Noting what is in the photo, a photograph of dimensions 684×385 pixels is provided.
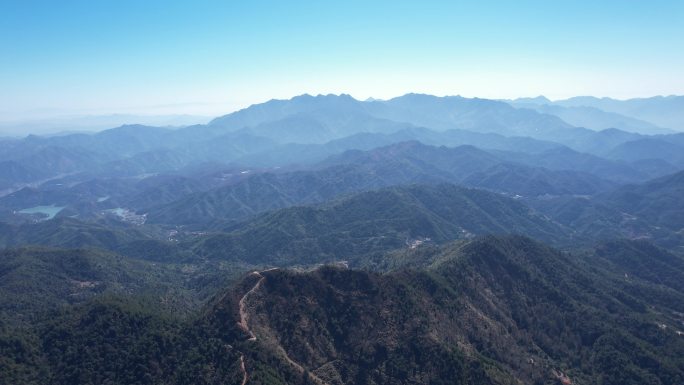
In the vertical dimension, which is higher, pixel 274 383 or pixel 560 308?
pixel 274 383

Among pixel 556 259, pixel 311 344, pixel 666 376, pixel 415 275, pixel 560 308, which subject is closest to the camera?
pixel 311 344

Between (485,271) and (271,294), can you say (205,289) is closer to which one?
(271,294)

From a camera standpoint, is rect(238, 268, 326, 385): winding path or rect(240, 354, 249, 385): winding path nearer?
rect(240, 354, 249, 385): winding path

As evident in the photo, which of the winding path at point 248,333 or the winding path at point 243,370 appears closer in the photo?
the winding path at point 243,370

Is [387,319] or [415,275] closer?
[387,319]

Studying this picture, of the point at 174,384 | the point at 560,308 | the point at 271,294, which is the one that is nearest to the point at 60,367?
the point at 174,384

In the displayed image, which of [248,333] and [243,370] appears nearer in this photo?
[243,370]

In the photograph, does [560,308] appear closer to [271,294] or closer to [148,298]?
[271,294]

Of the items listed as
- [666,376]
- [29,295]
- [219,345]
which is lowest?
[666,376]

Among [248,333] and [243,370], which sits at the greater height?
[248,333]

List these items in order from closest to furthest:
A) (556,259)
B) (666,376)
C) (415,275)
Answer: (666,376) < (415,275) < (556,259)
